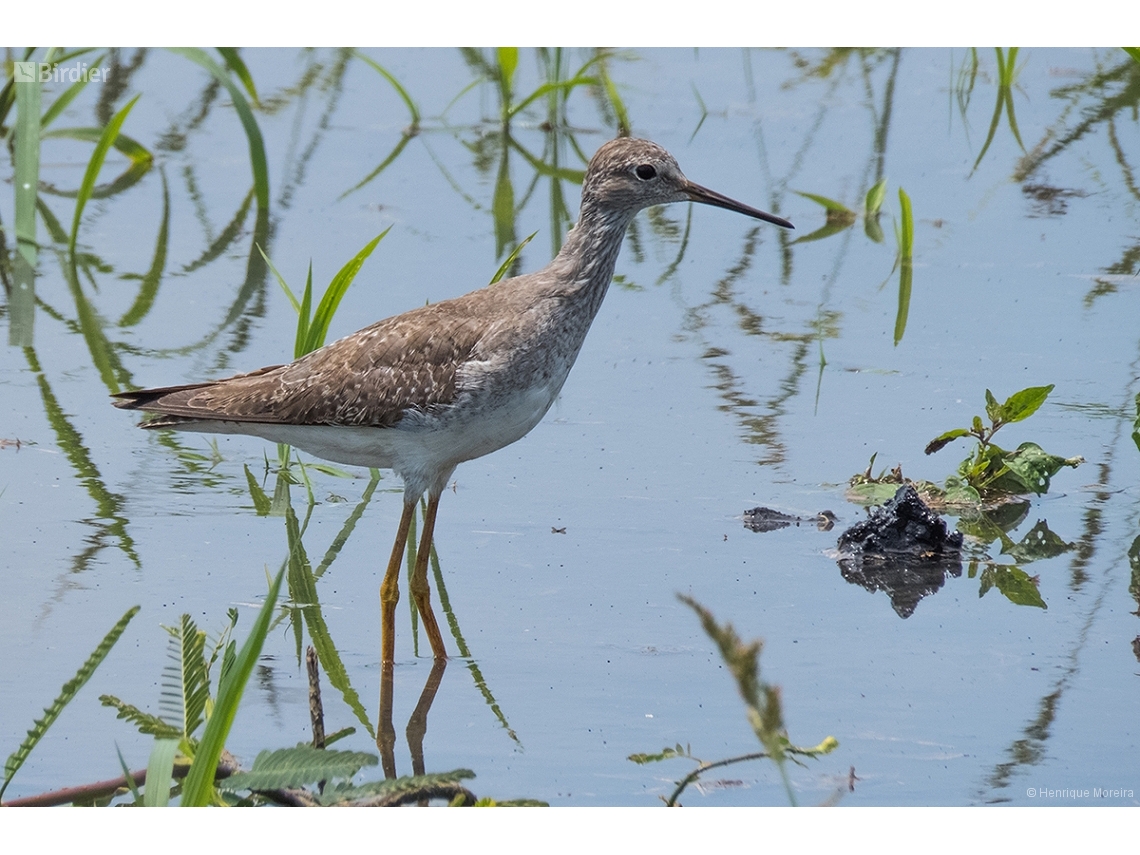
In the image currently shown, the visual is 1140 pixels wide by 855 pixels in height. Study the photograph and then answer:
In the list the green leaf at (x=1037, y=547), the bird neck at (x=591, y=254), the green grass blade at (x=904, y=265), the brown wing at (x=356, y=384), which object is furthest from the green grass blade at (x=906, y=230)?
the brown wing at (x=356, y=384)

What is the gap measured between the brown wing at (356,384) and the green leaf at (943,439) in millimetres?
2279

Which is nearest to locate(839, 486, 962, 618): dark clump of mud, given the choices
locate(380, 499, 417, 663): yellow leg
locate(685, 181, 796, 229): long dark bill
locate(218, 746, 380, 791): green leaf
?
locate(685, 181, 796, 229): long dark bill

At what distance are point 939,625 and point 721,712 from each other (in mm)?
1131

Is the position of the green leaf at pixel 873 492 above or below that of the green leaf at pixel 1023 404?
below

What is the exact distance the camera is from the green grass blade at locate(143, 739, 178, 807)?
3867 millimetres

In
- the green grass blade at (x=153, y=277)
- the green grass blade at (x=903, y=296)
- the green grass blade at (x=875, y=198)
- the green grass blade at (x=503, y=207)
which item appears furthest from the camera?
the green grass blade at (x=875, y=198)

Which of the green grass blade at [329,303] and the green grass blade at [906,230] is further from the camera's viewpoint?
the green grass blade at [906,230]

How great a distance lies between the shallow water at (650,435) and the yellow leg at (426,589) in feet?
0.46

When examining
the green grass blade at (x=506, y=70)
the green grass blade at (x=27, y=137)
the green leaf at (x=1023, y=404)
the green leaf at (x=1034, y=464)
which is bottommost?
the green leaf at (x=1034, y=464)

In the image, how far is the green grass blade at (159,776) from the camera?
152 inches

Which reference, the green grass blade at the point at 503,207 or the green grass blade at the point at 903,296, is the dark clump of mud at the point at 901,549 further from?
the green grass blade at the point at 503,207

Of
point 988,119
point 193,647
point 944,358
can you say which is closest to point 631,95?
point 988,119

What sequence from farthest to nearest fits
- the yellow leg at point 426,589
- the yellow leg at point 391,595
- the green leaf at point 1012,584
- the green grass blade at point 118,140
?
1. the green grass blade at point 118,140
2. the green leaf at point 1012,584
3. the yellow leg at point 426,589
4. the yellow leg at point 391,595

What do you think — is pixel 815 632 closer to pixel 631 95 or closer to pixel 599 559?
pixel 599 559
